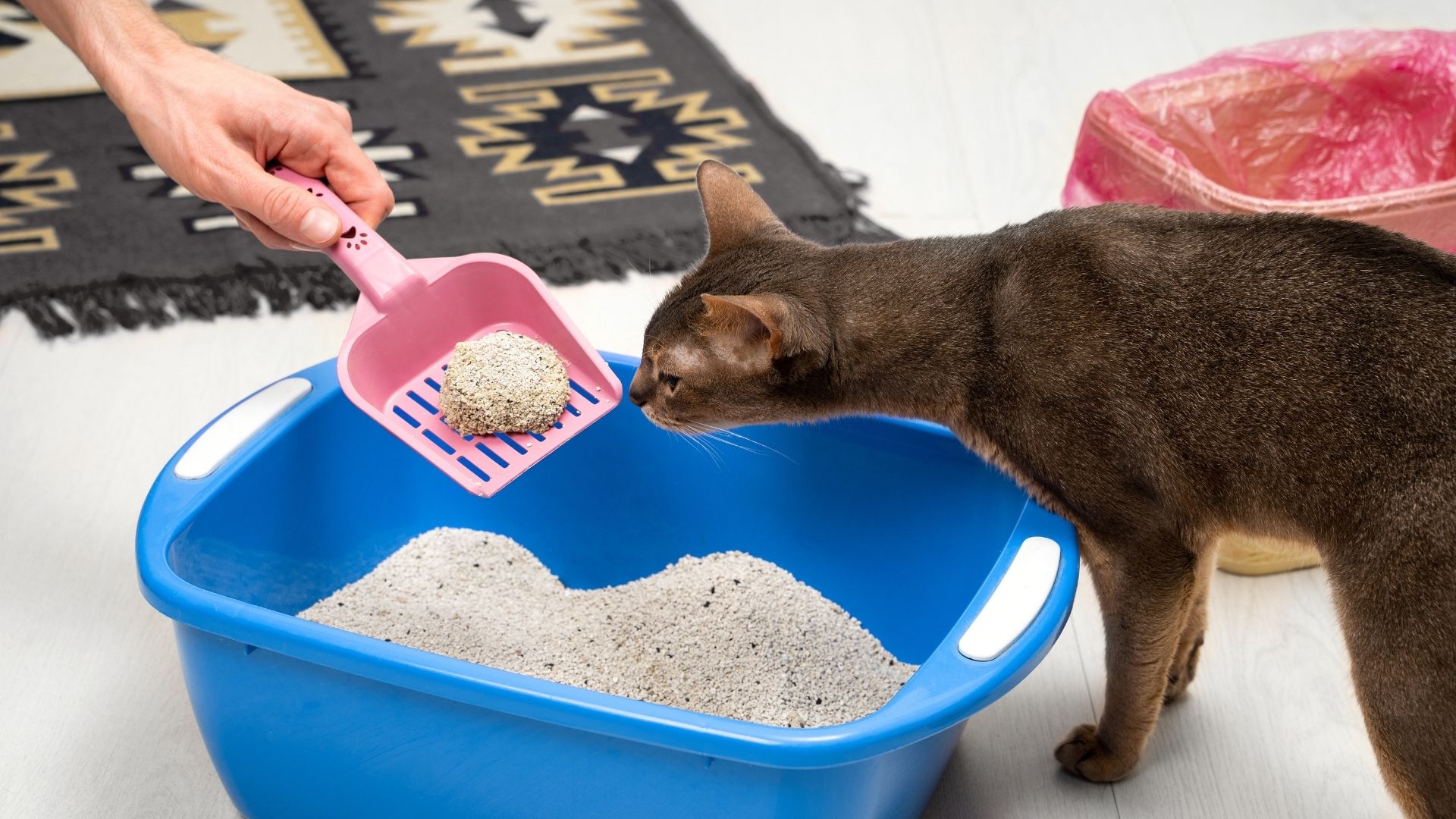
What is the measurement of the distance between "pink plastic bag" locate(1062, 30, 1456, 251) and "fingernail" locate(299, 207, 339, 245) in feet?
3.13

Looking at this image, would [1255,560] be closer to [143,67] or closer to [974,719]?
[974,719]

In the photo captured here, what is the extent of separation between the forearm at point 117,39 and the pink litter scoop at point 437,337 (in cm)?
16

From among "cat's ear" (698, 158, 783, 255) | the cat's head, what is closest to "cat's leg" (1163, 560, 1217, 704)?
the cat's head

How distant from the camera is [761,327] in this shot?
1.17m

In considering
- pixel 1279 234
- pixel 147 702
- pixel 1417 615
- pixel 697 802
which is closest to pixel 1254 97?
pixel 1279 234

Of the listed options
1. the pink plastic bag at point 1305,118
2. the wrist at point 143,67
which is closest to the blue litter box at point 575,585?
the wrist at point 143,67

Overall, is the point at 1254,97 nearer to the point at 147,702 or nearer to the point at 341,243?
the point at 341,243

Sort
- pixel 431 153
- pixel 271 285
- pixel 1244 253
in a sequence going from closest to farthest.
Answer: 1. pixel 1244 253
2. pixel 271 285
3. pixel 431 153

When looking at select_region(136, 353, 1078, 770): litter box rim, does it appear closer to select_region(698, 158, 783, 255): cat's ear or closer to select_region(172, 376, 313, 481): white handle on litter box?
select_region(172, 376, 313, 481): white handle on litter box

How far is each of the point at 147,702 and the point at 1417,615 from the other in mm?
1199

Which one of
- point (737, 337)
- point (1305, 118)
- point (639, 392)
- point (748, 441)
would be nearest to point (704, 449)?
point (748, 441)

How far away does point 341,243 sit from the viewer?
1.34m

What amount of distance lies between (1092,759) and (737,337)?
54 centimetres

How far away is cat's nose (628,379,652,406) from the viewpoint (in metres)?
1.30
